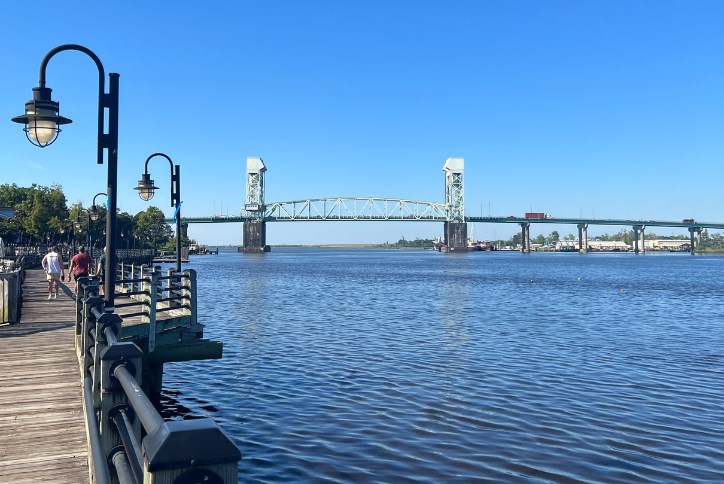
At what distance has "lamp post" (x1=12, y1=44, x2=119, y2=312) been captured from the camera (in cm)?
906

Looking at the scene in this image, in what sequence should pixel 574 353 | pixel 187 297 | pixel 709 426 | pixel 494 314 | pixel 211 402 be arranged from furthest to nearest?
pixel 494 314 → pixel 574 353 → pixel 187 297 → pixel 211 402 → pixel 709 426

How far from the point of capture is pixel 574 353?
19.8 m

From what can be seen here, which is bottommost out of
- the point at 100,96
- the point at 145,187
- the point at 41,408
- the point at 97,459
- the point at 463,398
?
the point at 463,398

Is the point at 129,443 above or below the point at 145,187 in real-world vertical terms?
below

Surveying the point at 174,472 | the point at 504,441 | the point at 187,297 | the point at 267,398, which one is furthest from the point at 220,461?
the point at 187,297

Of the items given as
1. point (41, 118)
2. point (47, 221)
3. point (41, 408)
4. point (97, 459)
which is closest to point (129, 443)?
point (97, 459)

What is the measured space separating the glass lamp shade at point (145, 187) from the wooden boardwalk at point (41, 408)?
16.7ft

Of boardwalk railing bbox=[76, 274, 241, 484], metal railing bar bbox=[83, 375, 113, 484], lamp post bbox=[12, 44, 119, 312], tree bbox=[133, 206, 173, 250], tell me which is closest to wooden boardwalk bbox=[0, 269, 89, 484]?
boardwalk railing bbox=[76, 274, 241, 484]

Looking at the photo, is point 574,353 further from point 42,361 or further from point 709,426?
point 42,361

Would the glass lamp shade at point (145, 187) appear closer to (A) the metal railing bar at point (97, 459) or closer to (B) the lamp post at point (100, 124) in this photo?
(B) the lamp post at point (100, 124)

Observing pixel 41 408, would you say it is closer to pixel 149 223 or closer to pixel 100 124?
pixel 100 124

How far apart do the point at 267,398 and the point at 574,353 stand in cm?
1065

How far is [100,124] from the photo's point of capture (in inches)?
420

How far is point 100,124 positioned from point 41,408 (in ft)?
16.7
